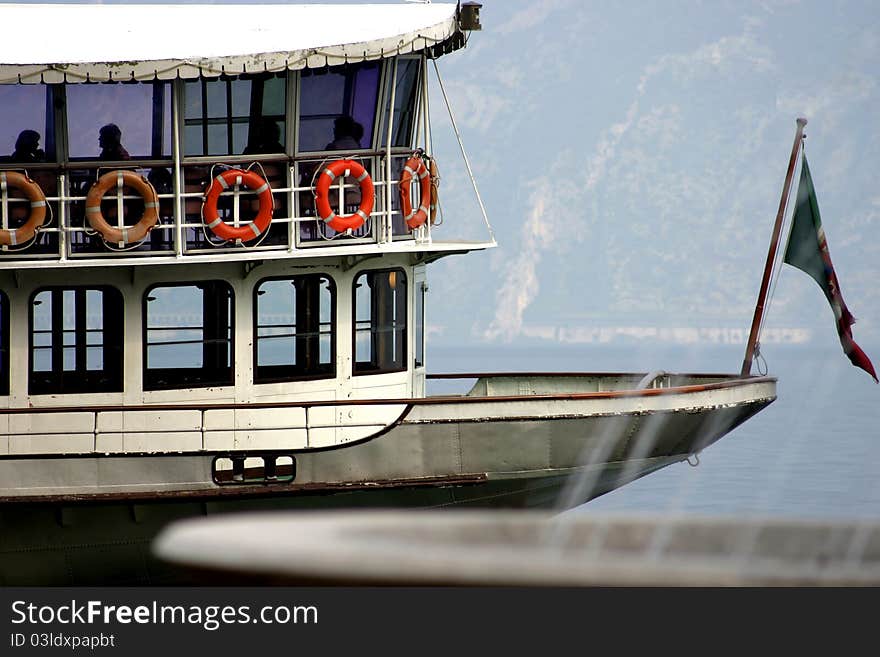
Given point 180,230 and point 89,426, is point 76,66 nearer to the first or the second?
point 180,230

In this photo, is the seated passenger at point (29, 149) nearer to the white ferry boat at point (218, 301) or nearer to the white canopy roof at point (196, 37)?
the white ferry boat at point (218, 301)

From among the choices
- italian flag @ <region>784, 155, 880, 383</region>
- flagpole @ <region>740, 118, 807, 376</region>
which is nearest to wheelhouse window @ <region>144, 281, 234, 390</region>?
flagpole @ <region>740, 118, 807, 376</region>

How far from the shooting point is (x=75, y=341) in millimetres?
15688

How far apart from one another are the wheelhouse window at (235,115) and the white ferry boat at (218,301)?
0.06 ft

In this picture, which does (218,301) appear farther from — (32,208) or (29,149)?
(29,149)

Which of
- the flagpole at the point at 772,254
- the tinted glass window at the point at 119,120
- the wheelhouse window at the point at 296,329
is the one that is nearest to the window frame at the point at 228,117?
the tinted glass window at the point at 119,120

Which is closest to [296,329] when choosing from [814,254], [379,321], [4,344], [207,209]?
[379,321]

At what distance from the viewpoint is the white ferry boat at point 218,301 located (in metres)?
15.0

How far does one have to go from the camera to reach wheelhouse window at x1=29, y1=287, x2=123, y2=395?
1566cm

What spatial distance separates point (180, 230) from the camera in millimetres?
15133

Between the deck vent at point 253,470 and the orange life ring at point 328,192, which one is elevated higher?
the orange life ring at point 328,192

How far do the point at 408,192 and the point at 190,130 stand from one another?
2.21 metres

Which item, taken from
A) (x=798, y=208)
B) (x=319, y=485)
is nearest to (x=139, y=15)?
(x=319, y=485)

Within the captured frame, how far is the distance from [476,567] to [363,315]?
390 inches
